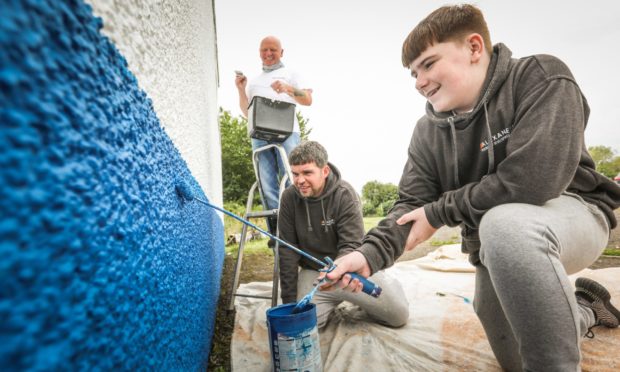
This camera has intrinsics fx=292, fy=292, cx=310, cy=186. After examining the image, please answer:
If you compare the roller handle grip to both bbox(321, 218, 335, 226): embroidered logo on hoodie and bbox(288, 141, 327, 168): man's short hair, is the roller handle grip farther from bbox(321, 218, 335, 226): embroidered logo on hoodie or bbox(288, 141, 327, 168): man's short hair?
bbox(288, 141, 327, 168): man's short hair

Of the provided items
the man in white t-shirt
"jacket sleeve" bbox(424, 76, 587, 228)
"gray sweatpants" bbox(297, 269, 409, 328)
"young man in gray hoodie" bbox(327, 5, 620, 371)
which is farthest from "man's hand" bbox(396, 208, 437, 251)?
the man in white t-shirt

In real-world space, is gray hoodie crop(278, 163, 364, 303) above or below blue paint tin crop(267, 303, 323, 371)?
above

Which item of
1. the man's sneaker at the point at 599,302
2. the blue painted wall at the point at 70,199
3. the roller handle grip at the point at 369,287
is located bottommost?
the man's sneaker at the point at 599,302

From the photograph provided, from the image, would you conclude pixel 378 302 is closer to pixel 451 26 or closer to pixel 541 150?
pixel 541 150

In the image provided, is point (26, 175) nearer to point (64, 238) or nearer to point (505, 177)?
point (64, 238)

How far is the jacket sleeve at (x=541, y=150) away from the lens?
959 mm

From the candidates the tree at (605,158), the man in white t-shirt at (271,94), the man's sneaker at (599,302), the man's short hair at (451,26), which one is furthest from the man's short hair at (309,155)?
the tree at (605,158)

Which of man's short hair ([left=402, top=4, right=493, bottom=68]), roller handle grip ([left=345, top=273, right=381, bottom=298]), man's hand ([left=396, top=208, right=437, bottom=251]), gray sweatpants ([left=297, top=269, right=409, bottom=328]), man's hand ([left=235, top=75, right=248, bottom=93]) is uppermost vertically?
man's hand ([left=235, top=75, right=248, bottom=93])

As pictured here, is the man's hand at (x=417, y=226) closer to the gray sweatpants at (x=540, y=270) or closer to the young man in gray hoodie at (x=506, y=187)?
the young man in gray hoodie at (x=506, y=187)

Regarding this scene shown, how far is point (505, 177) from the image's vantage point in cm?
102

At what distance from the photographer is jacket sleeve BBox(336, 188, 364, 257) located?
206 cm

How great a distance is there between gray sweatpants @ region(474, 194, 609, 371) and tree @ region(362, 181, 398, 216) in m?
22.1

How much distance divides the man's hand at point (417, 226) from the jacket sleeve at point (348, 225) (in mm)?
730

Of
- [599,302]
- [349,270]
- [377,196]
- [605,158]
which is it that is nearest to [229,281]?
[349,270]
